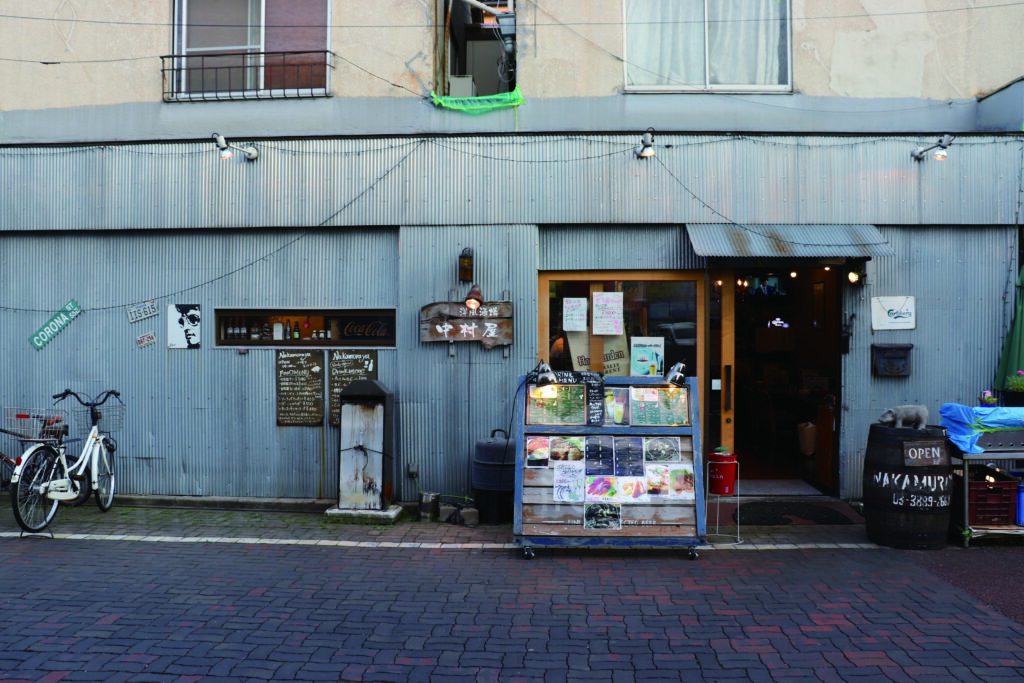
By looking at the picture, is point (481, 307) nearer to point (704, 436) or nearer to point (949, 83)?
point (704, 436)

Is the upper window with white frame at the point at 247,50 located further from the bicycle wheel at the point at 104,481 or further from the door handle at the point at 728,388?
the door handle at the point at 728,388

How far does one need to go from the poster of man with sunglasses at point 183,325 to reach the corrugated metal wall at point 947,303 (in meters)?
8.29

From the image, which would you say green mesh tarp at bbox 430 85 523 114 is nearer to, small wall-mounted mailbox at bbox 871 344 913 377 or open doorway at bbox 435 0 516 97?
open doorway at bbox 435 0 516 97

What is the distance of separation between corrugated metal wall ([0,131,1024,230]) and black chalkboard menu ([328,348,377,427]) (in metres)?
1.67

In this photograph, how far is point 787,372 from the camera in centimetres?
1298

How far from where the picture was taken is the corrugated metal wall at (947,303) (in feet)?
29.3

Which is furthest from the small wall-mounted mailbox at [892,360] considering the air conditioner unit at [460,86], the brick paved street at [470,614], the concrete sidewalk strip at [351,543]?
the air conditioner unit at [460,86]

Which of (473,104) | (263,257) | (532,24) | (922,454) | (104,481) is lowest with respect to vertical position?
(104,481)

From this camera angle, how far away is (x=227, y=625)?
17.6ft

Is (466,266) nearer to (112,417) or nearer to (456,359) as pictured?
(456,359)

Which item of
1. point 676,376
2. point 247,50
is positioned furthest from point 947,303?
point 247,50

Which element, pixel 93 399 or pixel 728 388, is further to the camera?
pixel 93 399

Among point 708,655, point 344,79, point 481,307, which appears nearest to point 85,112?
point 344,79

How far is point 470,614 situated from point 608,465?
220 cm
